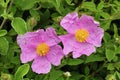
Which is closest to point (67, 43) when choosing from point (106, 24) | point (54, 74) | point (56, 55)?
point (56, 55)

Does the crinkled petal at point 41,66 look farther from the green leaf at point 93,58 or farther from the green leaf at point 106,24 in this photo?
the green leaf at point 106,24

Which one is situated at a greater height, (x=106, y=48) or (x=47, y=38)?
(x=47, y=38)

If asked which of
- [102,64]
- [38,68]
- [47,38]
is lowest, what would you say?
[102,64]

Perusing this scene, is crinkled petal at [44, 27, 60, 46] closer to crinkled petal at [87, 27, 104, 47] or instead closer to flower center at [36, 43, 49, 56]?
flower center at [36, 43, 49, 56]

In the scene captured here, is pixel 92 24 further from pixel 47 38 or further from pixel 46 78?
pixel 46 78

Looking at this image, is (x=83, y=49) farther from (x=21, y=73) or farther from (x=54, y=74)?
(x=21, y=73)

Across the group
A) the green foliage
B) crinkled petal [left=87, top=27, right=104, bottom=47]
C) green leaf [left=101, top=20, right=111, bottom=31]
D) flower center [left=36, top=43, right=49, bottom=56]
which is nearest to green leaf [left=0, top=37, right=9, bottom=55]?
the green foliage

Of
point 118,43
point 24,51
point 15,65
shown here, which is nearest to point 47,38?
point 24,51
